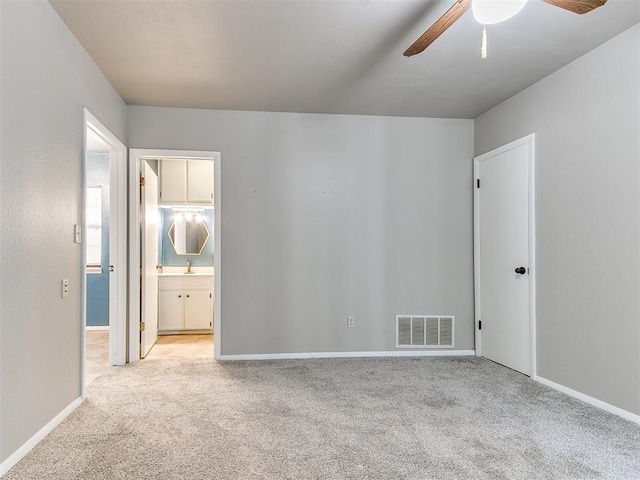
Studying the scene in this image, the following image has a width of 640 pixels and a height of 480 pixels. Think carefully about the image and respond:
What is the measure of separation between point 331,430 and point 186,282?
3304 millimetres

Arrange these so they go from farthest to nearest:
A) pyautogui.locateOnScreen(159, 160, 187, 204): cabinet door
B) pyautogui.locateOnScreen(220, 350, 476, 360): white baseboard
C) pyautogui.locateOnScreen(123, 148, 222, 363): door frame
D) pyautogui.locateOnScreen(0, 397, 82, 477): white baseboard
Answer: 1. pyautogui.locateOnScreen(159, 160, 187, 204): cabinet door
2. pyautogui.locateOnScreen(220, 350, 476, 360): white baseboard
3. pyautogui.locateOnScreen(123, 148, 222, 363): door frame
4. pyautogui.locateOnScreen(0, 397, 82, 477): white baseboard

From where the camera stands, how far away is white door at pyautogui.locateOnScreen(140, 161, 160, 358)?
388cm

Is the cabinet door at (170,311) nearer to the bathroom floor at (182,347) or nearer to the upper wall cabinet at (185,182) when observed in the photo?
the bathroom floor at (182,347)

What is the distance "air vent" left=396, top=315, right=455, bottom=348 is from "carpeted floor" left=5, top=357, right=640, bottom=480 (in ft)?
2.26

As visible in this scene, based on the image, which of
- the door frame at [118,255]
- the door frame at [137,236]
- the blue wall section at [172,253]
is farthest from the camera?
the blue wall section at [172,253]

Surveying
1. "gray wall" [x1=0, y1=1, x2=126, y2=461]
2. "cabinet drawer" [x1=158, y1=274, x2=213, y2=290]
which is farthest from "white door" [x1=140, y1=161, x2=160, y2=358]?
"gray wall" [x1=0, y1=1, x2=126, y2=461]

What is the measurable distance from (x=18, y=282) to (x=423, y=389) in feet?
8.97

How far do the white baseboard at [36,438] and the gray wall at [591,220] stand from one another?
351 centimetres

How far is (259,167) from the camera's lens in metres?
3.94

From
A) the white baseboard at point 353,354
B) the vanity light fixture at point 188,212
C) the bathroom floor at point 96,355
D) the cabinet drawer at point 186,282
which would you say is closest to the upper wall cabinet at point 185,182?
the vanity light fixture at point 188,212

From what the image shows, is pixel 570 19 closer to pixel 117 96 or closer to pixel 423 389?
pixel 423 389

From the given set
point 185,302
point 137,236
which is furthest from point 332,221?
point 185,302

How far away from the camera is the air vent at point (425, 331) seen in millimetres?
4047

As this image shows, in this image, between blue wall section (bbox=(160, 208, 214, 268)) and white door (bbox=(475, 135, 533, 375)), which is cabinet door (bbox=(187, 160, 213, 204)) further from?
white door (bbox=(475, 135, 533, 375))
